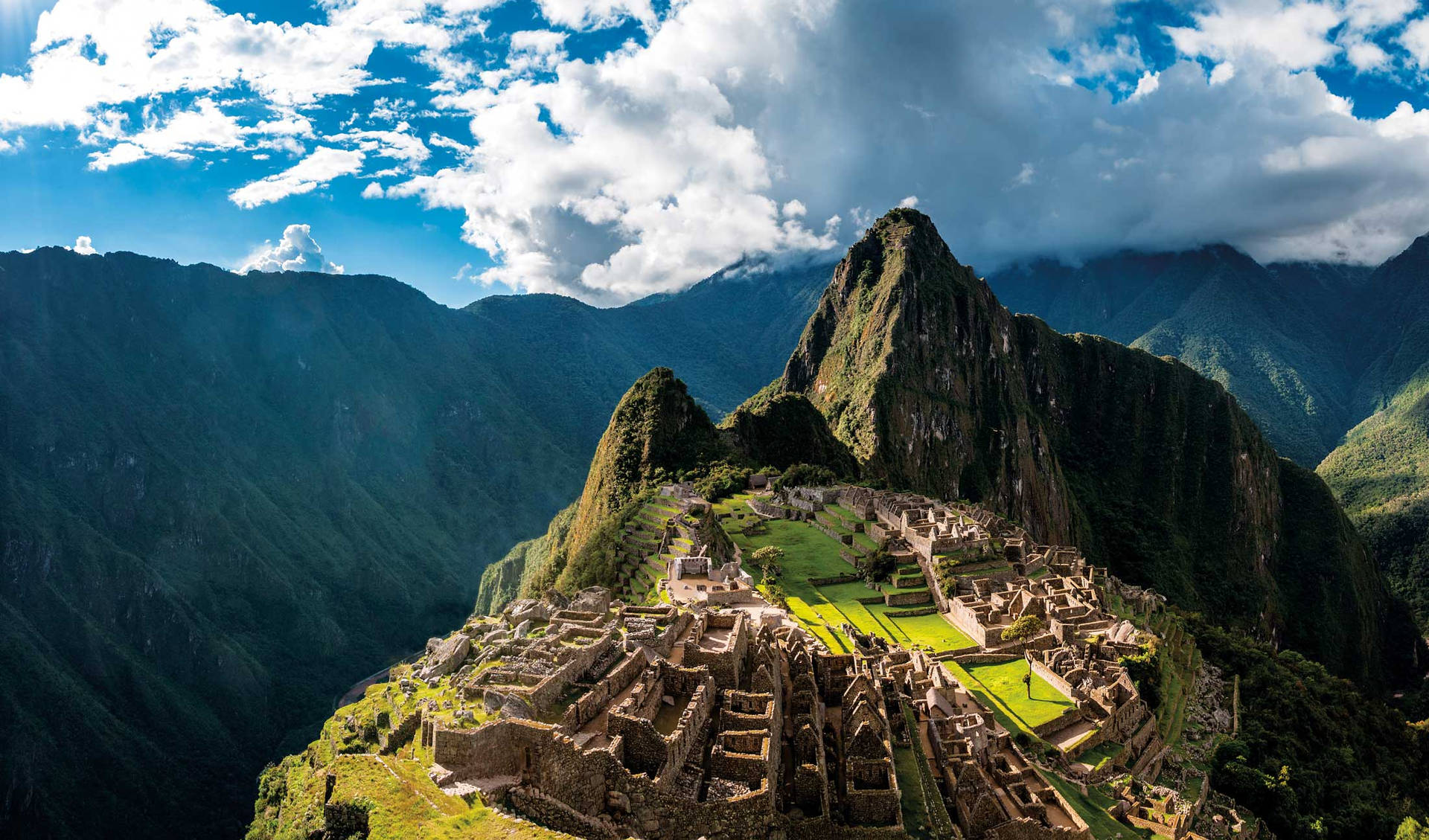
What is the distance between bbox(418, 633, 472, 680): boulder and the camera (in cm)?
2850

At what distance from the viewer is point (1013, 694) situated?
36000mm

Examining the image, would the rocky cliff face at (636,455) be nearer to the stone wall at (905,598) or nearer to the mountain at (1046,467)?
the stone wall at (905,598)

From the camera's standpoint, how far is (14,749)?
94.0 meters

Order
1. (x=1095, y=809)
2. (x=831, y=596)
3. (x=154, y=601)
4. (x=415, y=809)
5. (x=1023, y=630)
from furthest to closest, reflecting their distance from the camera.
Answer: (x=154, y=601) → (x=831, y=596) → (x=1023, y=630) → (x=1095, y=809) → (x=415, y=809)

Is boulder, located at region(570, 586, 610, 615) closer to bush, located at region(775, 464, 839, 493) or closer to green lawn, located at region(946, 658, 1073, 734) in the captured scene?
green lawn, located at region(946, 658, 1073, 734)

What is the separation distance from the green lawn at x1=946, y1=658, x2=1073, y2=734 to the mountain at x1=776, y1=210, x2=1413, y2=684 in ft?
284

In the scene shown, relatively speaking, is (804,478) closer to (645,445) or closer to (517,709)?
(645,445)

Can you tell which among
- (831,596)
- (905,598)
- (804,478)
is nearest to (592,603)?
(831,596)

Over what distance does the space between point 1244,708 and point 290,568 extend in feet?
526

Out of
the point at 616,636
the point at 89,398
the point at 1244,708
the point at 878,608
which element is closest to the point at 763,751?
the point at 616,636

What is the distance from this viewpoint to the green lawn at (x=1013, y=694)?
33.2 metres

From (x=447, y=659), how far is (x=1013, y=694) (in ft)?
77.1

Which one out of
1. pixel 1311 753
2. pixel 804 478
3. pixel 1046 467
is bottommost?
pixel 1311 753

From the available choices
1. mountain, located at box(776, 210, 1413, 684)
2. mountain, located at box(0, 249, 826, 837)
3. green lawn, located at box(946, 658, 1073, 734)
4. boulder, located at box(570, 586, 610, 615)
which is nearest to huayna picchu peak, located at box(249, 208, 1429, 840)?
green lawn, located at box(946, 658, 1073, 734)
